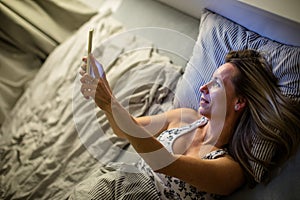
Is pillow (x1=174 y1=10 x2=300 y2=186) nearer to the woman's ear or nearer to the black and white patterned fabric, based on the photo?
the woman's ear

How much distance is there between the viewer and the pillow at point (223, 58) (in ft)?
3.11

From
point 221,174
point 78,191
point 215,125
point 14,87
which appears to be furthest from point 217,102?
point 14,87

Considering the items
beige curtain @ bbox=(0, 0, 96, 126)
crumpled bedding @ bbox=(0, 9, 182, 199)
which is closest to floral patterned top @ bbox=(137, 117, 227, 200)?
crumpled bedding @ bbox=(0, 9, 182, 199)

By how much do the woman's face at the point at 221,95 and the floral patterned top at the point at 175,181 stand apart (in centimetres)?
8

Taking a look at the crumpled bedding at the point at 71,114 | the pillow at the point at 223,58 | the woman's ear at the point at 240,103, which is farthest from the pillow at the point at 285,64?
the crumpled bedding at the point at 71,114

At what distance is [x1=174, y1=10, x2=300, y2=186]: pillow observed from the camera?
949 mm

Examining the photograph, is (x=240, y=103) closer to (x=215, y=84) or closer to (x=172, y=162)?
(x=215, y=84)

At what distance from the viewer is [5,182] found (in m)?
1.25

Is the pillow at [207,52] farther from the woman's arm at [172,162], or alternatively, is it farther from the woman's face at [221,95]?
the woman's arm at [172,162]

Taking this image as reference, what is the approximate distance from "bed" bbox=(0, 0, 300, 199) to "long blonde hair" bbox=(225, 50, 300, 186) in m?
0.03

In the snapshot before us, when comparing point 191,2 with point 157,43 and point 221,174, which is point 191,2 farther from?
point 221,174

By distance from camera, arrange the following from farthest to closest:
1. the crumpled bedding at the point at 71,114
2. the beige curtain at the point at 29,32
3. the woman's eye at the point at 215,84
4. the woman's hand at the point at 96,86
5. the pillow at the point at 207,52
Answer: the beige curtain at the point at 29,32 < the crumpled bedding at the point at 71,114 < the pillow at the point at 207,52 < the woman's eye at the point at 215,84 < the woman's hand at the point at 96,86

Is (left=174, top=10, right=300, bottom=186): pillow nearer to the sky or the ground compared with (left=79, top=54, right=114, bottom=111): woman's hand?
nearer to the ground

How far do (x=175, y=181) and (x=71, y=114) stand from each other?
0.55m
